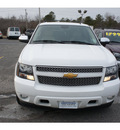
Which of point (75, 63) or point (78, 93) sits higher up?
point (75, 63)

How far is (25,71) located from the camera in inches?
112

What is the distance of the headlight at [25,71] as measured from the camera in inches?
110

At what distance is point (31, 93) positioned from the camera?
271 centimetres

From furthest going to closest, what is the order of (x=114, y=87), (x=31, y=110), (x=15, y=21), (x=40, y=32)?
(x=15, y=21) < (x=40, y=32) < (x=31, y=110) < (x=114, y=87)

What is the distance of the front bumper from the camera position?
8.71 feet

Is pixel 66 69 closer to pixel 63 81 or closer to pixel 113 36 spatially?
pixel 63 81

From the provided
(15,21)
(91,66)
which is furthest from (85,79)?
(15,21)

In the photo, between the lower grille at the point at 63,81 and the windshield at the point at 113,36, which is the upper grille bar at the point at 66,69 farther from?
the windshield at the point at 113,36

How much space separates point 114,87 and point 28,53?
175 centimetres

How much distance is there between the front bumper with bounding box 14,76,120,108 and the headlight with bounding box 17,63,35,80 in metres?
0.08

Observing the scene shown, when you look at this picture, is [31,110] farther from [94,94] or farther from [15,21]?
[15,21]

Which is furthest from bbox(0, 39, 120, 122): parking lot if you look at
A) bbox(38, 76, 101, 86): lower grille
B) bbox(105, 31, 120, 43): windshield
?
bbox(105, 31, 120, 43): windshield

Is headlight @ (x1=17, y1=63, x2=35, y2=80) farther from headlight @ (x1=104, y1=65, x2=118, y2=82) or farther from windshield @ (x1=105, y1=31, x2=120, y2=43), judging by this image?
windshield @ (x1=105, y1=31, x2=120, y2=43)

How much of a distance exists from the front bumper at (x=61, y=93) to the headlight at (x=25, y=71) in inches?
3.1
